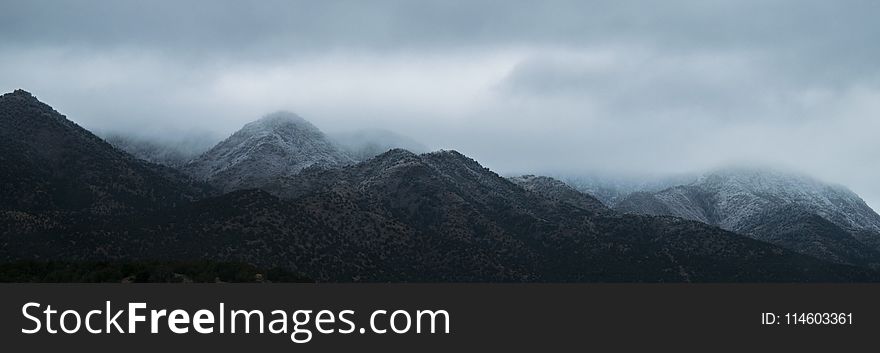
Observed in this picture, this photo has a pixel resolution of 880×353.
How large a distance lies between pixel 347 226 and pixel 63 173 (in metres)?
43.6

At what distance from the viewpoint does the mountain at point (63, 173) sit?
108m

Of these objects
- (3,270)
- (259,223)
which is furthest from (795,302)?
(259,223)

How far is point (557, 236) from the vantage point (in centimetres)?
13338

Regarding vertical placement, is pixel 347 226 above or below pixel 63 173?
below

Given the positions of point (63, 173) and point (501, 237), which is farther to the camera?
point (501, 237)

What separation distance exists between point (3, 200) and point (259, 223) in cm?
3264

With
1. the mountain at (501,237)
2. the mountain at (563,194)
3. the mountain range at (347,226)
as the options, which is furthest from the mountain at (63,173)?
the mountain at (563,194)

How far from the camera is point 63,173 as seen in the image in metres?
119

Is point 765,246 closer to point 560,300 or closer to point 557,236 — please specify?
point 557,236

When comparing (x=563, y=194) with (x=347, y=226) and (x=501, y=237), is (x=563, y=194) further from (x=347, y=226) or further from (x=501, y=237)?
(x=347, y=226)

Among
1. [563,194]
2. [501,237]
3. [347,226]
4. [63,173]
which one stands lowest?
[501,237]

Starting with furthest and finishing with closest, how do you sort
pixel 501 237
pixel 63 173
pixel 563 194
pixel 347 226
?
pixel 563 194 → pixel 501 237 → pixel 347 226 → pixel 63 173

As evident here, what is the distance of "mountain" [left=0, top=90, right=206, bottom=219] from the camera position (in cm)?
10773

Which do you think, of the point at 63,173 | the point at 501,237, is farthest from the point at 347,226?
the point at 63,173
